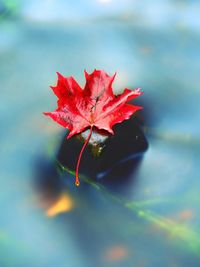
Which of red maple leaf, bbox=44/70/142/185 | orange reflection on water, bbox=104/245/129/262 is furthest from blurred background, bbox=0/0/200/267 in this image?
red maple leaf, bbox=44/70/142/185

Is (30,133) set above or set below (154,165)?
above

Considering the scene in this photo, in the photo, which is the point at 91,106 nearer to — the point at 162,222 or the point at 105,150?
the point at 105,150

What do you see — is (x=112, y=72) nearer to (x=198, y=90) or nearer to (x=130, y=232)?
(x=198, y=90)

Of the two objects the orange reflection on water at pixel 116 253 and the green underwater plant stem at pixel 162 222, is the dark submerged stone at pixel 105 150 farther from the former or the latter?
the orange reflection on water at pixel 116 253

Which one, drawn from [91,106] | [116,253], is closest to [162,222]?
[116,253]

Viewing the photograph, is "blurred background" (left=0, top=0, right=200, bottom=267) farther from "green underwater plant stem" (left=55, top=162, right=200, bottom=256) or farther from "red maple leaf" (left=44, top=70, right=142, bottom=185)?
"red maple leaf" (left=44, top=70, right=142, bottom=185)

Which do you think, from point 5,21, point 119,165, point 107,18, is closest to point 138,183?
point 119,165

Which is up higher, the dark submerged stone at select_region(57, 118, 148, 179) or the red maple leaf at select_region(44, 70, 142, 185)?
the red maple leaf at select_region(44, 70, 142, 185)
